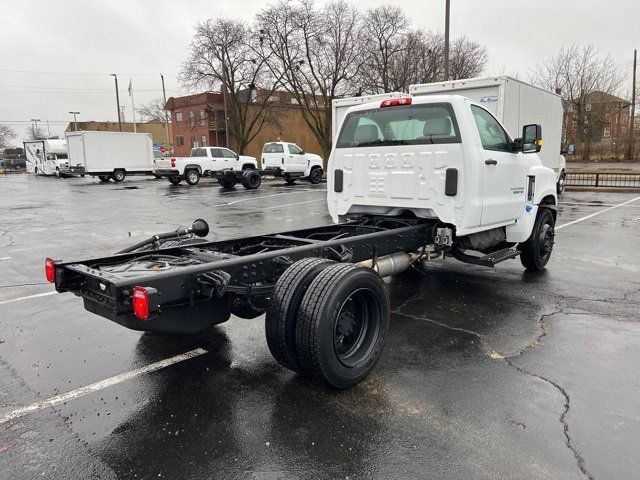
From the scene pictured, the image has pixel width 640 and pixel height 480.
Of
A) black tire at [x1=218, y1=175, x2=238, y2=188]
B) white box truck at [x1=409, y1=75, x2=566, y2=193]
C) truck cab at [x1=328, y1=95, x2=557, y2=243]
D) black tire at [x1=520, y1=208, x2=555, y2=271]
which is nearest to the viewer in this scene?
truck cab at [x1=328, y1=95, x2=557, y2=243]

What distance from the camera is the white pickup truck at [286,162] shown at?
26781 mm

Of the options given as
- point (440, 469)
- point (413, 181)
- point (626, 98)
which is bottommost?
A: point (440, 469)

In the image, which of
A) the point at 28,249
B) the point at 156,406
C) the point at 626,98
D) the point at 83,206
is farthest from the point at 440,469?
the point at 626,98

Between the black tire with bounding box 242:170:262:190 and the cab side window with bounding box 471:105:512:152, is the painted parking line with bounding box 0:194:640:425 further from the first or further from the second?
the black tire with bounding box 242:170:262:190

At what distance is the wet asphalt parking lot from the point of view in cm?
284

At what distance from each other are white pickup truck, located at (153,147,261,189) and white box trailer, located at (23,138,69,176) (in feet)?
55.0

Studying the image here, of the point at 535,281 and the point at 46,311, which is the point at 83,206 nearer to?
the point at 46,311

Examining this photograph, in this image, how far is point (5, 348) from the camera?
460 centimetres

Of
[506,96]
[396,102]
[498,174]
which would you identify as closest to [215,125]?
[506,96]

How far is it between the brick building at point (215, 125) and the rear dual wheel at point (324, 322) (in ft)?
145

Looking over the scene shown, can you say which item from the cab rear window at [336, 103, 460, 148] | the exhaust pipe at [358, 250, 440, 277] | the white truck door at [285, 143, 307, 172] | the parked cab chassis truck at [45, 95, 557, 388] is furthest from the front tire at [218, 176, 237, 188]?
the exhaust pipe at [358, 250, 440, 277]

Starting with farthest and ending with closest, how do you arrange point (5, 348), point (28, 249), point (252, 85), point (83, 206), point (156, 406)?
point (252, 85) < point (83, 206) < point (28, 249) < point (5, 348) < point (156, 406)

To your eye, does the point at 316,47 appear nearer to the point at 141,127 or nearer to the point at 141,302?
the point at 141,302

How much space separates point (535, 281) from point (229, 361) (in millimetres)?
4627
